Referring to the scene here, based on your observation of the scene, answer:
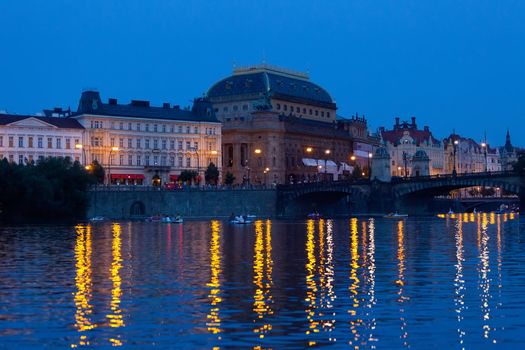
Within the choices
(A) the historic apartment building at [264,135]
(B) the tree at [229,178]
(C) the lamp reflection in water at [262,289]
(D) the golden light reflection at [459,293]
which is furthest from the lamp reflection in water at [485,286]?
(A) the historic apartment building at [264,135]

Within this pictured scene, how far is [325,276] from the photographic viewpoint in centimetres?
3903

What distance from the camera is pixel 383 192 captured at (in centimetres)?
14812

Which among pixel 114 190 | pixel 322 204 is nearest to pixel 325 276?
pixel 114 190

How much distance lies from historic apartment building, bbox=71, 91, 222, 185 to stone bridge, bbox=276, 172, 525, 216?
22823 millimetres

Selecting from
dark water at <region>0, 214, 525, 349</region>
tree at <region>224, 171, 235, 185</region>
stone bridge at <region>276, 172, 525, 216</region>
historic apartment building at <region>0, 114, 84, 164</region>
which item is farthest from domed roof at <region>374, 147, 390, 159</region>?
dark water at <region>0, 214, 525, 349</region>

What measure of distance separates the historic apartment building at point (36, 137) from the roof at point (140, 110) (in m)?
4.06

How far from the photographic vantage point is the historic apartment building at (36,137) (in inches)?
5901

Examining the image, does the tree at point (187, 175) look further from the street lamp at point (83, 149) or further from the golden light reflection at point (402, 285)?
the golden light reflection at point (402, 285)

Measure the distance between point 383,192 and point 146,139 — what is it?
4411 centimetres

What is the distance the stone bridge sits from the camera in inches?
5276

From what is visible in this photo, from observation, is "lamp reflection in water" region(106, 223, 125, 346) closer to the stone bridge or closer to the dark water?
the dark water

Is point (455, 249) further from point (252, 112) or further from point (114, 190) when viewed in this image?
point (252, 112)

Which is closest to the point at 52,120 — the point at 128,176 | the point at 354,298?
the point at 128,176

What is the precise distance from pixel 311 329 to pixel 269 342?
2.23 m
